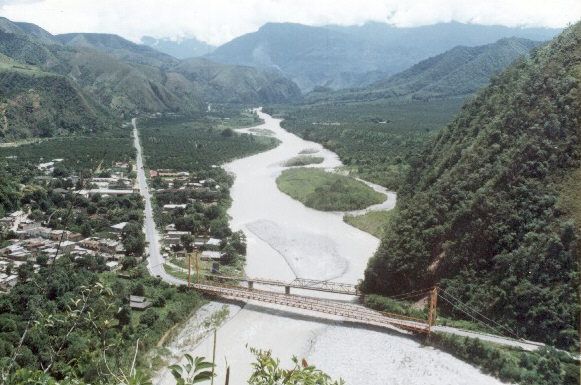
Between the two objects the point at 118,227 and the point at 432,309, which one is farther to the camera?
the point at 118,227

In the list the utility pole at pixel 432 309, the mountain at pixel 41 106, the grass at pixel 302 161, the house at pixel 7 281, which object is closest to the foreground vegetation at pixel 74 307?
the house at pixel 7 281

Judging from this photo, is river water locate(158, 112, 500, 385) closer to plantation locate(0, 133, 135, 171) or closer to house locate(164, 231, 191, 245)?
house locate(164, 231, 191, 245)

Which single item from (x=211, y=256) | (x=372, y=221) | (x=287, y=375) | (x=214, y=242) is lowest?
(x=211, y=256)

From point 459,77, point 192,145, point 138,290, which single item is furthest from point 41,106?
point 459,77

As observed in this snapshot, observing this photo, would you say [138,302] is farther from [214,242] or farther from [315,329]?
[214,242]

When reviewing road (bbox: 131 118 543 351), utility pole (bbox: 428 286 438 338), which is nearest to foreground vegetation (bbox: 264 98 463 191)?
road (bbox: 131 118 543 351)

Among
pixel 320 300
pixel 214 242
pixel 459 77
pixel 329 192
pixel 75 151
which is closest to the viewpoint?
pixel 320 300
